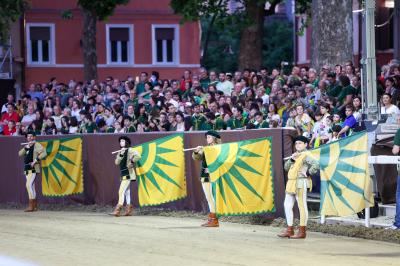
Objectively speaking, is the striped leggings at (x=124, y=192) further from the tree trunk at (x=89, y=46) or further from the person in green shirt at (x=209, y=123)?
the tree trunk at (x=89, y=46)

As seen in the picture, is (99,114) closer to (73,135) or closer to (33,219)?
(73,135)

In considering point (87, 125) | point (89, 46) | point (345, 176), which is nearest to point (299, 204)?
point (345, 176)

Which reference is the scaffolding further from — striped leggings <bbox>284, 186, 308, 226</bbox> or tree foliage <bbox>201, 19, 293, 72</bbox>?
striped leggings <bbox>284, 186, 308, 226</bbox>

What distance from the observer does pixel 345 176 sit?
18.6m

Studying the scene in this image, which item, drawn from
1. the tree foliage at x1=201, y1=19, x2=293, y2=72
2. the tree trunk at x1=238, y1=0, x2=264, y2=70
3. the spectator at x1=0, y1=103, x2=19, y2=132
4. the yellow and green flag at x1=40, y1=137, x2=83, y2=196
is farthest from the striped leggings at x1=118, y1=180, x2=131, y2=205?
the tree foliage at x1=201, y1=19, x2=293, y2=72

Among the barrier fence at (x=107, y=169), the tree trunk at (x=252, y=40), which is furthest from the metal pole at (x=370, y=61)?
the tree trunk at (x=252, y=40)

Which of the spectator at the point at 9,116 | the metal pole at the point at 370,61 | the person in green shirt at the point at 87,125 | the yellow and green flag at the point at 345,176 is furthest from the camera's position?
the spectator at the point at 9,116

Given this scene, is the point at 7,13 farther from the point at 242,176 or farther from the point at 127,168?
the point at 242,176

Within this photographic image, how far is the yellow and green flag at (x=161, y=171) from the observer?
23328 millimetres

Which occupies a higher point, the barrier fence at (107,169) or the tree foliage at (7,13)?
the tree foliage at (7,13)

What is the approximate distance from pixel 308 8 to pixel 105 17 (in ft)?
26.1

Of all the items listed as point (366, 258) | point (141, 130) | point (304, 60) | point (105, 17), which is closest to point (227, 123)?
point (141, 130)

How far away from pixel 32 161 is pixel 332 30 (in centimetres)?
843

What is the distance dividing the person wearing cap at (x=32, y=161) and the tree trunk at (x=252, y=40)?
15.6m
